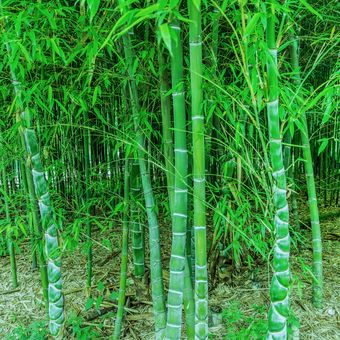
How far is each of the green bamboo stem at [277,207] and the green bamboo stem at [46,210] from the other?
1138 millimetres

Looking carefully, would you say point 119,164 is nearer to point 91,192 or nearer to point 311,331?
point 91,192

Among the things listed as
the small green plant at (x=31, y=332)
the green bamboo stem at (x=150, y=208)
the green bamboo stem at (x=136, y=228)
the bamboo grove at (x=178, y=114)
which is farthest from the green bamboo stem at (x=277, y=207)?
the small green plant at (x=31, y=332)

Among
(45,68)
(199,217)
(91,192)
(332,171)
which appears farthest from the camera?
(332,171)

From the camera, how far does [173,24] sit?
1.51 m

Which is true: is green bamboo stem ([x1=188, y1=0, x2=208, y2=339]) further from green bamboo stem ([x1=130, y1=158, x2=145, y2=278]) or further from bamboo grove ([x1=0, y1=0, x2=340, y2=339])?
green bamboo stem ([x1=130, y1=158, x2=145, y2=278])

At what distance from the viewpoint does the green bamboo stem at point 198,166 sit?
148 cm

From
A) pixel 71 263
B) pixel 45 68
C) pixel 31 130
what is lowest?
pixel 71 263

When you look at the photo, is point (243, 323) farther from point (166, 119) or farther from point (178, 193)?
point (166, 119)

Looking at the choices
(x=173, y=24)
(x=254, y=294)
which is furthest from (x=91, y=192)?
(x=173, y=24)

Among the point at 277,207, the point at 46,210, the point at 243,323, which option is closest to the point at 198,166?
the point at 277,207

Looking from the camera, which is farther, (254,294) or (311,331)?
(254,294)

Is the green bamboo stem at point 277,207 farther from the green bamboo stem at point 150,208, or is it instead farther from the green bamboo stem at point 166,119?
the green bamboo stem at point 150,208

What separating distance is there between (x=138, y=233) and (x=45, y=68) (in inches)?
44.6

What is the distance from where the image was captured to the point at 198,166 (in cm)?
160
